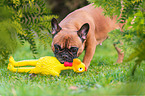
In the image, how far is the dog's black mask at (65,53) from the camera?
11.0 feet

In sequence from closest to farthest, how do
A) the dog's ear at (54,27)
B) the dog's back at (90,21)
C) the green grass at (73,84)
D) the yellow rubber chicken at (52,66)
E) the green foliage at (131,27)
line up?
the green grass at (73,84) → the green foliage at (131,27) → the yellow rubber chicken at (52,66) → the dog's ear at (54,27) → the dog's back at (90,21)

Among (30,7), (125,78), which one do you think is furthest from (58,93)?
(30,7)

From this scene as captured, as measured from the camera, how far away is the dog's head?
3365mm

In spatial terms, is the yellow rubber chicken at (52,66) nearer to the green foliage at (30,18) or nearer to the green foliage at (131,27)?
the green foliage at (30,18)

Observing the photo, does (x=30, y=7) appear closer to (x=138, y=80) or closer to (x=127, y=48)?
(x=127, y=48)

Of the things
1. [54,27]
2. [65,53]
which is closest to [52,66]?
[65,53]

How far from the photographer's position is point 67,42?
3373 millimetres

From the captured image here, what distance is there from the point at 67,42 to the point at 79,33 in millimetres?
321

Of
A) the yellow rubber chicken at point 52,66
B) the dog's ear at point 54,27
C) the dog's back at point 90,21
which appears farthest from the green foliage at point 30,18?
the yellow rubber chicken at point 52,66

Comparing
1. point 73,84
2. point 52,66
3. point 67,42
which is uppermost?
point 67,42

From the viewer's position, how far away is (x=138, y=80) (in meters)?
2.48

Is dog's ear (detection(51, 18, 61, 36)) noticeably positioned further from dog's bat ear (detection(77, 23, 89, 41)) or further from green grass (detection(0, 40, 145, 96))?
green grass (detection(0, 40, 145, 96))

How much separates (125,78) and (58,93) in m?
1.14

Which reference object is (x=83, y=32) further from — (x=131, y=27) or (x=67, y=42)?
(x=131, y=27)
